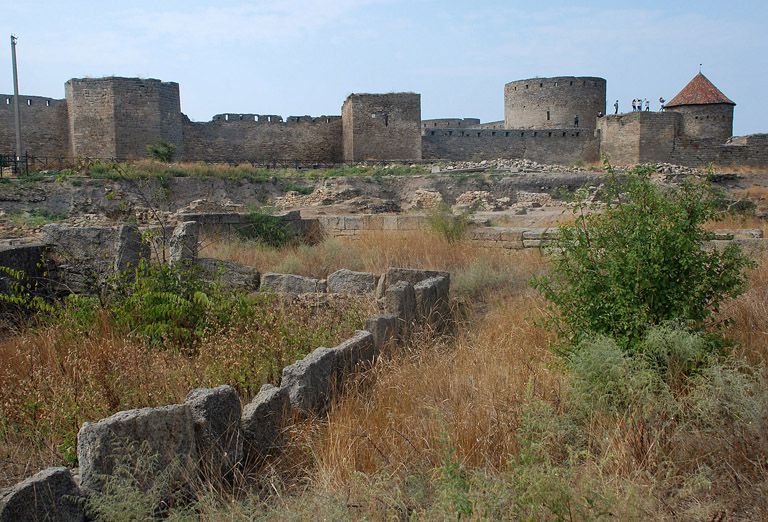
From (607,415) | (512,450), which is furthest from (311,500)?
(607,415)

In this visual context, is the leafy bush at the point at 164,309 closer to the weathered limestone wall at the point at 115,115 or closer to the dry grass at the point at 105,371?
the dry grass at the point at 105,371

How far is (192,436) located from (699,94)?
3325 cm

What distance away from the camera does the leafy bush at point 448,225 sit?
33.9ft

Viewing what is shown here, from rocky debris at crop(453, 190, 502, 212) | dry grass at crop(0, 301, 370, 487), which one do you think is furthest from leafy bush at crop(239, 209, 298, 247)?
rocky debris at crop(453, 190, 502, 212)

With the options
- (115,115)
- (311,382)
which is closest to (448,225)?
(311,382)

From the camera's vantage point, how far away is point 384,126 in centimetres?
2819

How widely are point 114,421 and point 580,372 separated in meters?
2.68

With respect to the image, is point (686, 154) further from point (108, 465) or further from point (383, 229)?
point (108, 465)

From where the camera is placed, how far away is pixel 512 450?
365 centimetres

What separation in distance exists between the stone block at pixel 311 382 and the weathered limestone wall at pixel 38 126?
24998 mm

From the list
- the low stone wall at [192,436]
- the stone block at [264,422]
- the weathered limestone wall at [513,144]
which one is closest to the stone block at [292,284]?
the low stone wall at [192,436]

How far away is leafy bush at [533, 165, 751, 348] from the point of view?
15.3ft

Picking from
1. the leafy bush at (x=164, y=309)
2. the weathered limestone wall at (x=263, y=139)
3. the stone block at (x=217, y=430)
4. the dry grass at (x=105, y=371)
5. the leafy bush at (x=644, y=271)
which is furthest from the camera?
the weathered limestone wall at (x=263, y=139)

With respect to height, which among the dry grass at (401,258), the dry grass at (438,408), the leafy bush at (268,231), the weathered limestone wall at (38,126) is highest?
the weathered limestone wall at (38,126)
